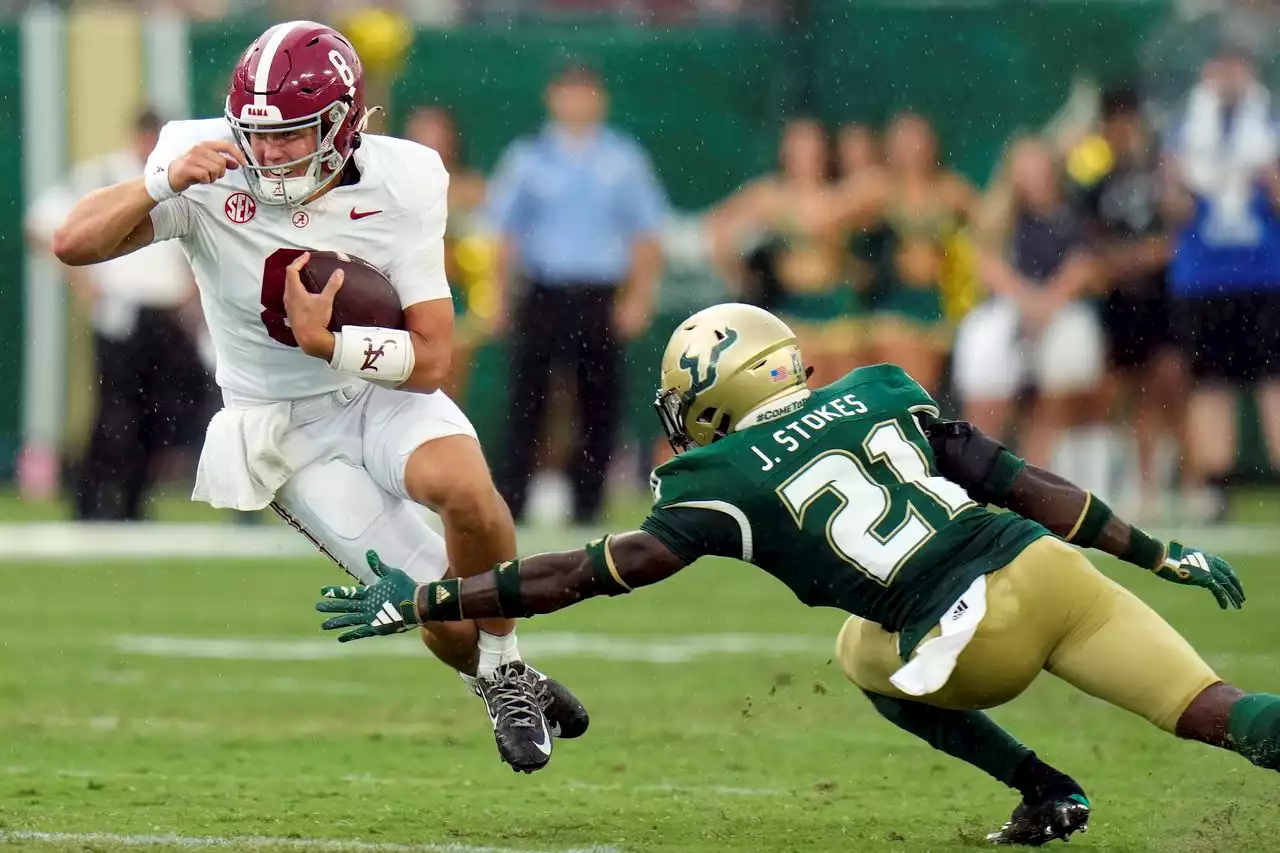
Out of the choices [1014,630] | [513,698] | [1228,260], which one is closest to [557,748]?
[513,698]

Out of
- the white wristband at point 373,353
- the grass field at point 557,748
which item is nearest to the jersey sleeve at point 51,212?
the grass field at point 557,748

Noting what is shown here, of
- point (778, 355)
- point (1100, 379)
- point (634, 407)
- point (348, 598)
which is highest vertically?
point (778, 355)

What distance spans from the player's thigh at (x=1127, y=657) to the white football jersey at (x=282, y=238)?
183 cm

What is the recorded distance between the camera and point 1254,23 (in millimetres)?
14945

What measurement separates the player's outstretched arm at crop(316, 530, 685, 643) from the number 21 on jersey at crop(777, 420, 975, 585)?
30 cm

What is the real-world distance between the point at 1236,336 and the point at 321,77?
24.0 ft

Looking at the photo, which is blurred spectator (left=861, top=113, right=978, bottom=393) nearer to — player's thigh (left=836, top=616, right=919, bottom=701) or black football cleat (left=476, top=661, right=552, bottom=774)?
black football cleat (left=476, top=661, right=552, bottom=774)

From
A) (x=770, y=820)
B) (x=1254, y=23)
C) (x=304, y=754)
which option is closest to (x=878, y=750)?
(x=770, y=820)

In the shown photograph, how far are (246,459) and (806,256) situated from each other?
6886mm

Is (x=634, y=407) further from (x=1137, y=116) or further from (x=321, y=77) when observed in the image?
(x=321, y=77)

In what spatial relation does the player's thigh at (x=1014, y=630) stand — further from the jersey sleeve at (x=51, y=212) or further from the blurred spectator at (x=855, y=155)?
the jersey sleeve at (x=51, y=212)

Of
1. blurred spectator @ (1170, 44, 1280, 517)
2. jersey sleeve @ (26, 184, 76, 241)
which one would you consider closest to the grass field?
blurred spectator @ (1170, 44, 1280, 517)

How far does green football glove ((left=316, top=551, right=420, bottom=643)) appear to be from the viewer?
15.3ft

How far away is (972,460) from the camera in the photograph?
4840 mm
